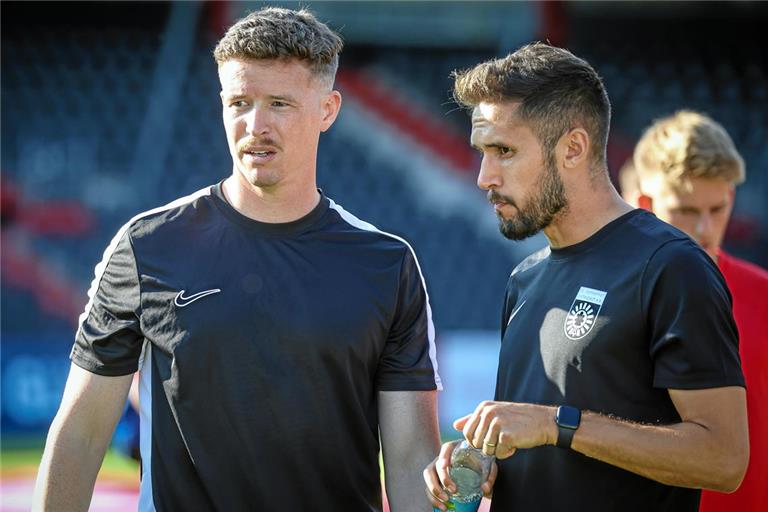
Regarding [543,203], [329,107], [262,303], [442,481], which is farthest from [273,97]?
[442,481]

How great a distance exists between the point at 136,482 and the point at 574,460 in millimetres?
5277

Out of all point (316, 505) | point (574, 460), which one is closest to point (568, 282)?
point (574, 460)

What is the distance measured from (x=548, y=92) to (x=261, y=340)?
3.34 feet

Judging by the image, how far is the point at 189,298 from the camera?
287 cm

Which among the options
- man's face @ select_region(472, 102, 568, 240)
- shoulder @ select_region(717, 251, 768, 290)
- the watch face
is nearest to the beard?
man's face @ select_region(472, 102, 568, 240)

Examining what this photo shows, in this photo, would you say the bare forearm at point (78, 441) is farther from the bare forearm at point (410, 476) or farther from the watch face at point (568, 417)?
the watch face at point (568, 417)

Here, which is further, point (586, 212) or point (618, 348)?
point (586, 212)

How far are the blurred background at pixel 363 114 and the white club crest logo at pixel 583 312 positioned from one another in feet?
24.6

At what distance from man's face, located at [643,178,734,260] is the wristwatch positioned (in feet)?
4.93

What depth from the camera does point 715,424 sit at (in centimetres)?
240

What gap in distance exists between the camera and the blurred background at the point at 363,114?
10.6 m

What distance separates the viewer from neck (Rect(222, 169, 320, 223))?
117 inches

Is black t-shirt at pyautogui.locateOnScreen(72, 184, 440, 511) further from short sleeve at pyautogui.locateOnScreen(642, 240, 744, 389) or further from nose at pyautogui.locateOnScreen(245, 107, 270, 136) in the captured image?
short sleeve at pyautogui.locateOnScreen(642, 240, 744, 389)

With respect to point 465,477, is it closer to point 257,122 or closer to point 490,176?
point 490,176
